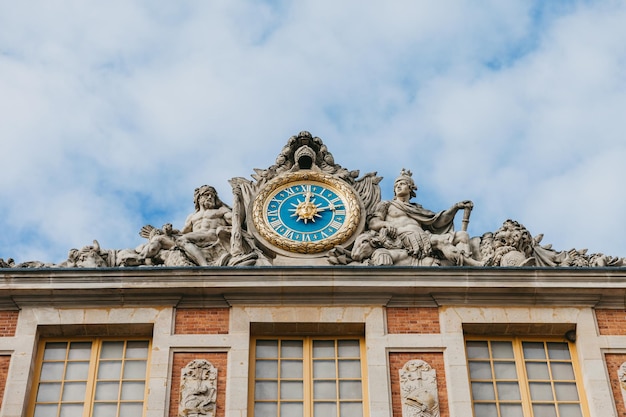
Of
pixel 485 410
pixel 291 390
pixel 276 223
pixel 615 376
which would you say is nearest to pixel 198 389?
pixel 291 390

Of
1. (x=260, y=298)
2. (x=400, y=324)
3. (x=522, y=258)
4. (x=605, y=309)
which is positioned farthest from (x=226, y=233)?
(x=605, y=309)

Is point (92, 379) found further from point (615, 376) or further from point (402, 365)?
point (615, 376)

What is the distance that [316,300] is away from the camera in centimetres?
1909

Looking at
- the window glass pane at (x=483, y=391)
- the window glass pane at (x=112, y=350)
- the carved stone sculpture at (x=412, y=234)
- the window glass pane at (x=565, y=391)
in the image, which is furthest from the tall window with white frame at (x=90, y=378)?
the window glass pane at (x=565, y=391)

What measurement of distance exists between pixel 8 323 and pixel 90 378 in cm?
165

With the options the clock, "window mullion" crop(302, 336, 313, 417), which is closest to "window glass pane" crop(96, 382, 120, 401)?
"window mullion" crop(302, 336, 313, 417)

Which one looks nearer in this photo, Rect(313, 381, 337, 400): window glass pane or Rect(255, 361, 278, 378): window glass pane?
Rect(313, 381, 337, 400): window glass pane

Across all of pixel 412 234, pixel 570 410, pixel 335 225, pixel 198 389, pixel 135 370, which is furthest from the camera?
pixel 335 225

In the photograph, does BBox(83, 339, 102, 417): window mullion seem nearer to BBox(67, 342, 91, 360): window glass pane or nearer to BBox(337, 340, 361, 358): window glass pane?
BBox(67, 342, 91, 360): window glass pane

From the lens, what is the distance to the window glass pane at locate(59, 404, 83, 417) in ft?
59.3

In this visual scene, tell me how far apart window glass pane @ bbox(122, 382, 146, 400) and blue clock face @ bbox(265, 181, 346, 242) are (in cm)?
368

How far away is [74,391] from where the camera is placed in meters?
18.3

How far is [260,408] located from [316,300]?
79.2 inches

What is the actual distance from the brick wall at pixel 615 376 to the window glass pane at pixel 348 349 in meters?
3.82
